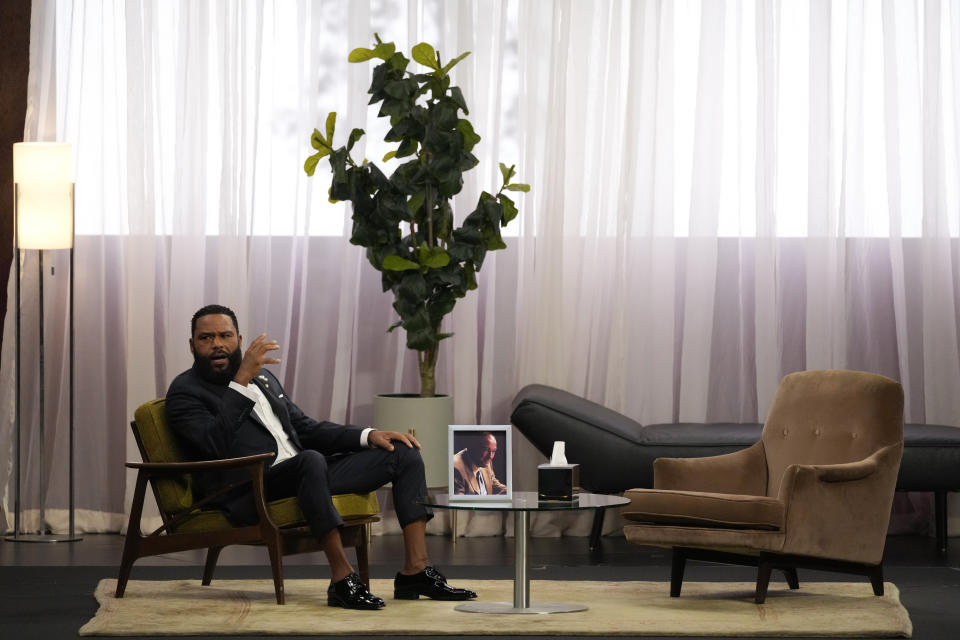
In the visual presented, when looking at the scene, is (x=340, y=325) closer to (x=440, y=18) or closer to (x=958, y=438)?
(x=440, y=18)

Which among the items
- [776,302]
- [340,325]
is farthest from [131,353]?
[776,302]

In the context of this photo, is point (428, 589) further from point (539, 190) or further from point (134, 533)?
point (539, 190)

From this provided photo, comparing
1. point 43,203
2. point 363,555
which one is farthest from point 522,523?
point 43,203

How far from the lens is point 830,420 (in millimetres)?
4457

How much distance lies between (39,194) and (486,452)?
110 inches

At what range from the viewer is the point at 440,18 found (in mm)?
6121

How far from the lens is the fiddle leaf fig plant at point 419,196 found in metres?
5.50

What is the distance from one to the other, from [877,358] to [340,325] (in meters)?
2.51

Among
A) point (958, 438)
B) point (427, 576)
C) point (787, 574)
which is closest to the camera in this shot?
point (427, 576)

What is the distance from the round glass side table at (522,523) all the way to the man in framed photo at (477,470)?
0.04 metres

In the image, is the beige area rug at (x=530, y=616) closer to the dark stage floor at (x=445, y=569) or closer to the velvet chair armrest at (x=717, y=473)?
the dark stage floor at (x=445, y=569)

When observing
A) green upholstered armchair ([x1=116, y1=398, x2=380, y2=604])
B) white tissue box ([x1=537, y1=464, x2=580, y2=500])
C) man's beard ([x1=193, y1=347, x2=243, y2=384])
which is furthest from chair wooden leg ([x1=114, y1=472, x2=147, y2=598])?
white tissue box ([x1=537, y1=464, x2=580, y2=500])

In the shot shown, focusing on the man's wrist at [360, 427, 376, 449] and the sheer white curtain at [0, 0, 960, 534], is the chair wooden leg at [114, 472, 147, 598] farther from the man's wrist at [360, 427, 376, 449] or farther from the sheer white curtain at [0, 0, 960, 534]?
the sheer white curtain at [0, 0, 960, 534]

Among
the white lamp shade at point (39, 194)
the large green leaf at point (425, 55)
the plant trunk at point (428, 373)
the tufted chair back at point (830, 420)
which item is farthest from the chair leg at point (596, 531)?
the white lamp shade at point (39, 194)
